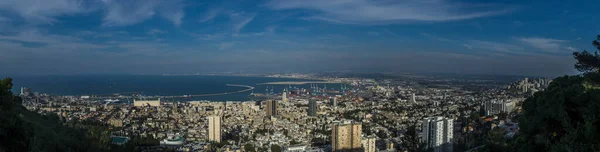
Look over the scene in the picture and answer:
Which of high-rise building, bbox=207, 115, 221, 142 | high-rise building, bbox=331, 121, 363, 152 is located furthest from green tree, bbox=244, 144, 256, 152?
high-rise building, bbox=331, 121, 363, 152

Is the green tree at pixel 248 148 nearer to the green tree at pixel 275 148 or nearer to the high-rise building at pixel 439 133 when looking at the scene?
the green tree at pixel 275 148

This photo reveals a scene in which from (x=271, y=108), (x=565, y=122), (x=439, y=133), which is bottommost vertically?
(x=271, y=108)

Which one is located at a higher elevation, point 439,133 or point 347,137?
point 439,133

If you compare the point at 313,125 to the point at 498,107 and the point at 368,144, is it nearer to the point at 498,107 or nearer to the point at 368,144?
the point at 368,144

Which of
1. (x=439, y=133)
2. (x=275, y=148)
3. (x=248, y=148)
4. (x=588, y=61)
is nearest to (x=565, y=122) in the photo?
(x=588, y=61)

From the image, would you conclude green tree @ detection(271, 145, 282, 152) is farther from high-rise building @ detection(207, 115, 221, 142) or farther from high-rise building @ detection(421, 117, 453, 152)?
high-rise building @ detection(421, 117, 453, 152)

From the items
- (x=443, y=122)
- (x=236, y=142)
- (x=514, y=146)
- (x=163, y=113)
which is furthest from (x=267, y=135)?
(x=514, y=146)
